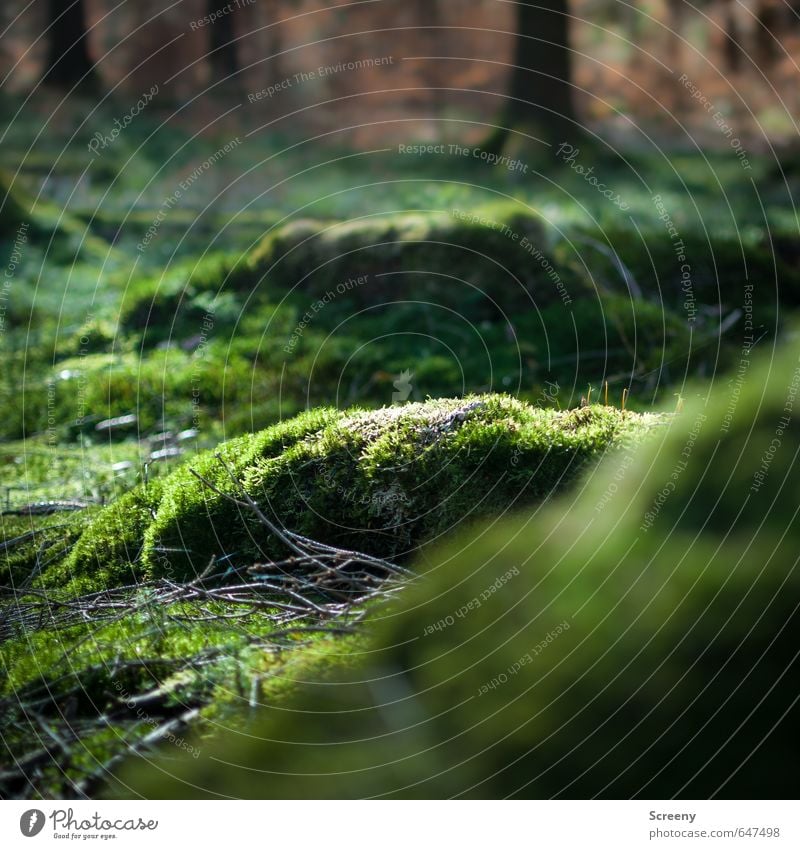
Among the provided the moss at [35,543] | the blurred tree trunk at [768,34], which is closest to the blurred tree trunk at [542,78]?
the blurred tree trunk at [768,34]

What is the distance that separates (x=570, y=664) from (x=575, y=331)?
388cm

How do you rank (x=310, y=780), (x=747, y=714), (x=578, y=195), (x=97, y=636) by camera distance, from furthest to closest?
(x=578, y=195) → (x=97, y=636) → (x=310, y=780) → (x=747, y=714)

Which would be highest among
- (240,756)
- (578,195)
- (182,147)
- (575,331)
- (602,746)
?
(182,147)

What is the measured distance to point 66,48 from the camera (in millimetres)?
14375

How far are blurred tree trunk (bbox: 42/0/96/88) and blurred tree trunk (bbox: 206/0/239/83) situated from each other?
239 cm

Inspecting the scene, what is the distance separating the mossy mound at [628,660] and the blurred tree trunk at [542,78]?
991cm

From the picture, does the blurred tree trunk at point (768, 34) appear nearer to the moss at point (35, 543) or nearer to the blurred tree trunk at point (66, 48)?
the blurred tree trunk at point (66, 48)

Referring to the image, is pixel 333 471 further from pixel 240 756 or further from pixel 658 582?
pixel 658 582

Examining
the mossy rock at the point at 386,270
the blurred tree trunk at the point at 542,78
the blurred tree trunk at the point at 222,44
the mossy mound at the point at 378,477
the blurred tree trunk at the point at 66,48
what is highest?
the blurred tree trunk at the point at 222,44

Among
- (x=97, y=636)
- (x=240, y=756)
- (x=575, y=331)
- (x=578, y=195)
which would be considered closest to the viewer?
(x=240, y=756)

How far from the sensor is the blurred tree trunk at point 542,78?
35.0 feet

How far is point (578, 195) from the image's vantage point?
9422 millimetres

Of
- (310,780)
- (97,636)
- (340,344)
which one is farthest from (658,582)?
(340,344)

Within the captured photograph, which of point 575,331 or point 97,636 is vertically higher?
point 575,331
